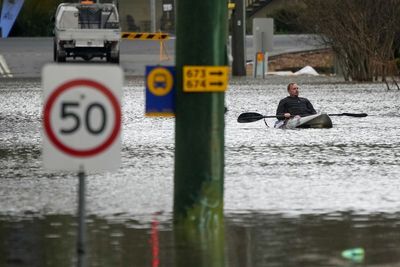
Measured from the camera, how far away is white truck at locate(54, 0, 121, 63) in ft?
154

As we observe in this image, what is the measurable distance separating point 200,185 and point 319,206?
234 cm

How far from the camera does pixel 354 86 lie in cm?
3922

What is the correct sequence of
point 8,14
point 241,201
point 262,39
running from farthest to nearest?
1. point 8,14
2. point 262,39
3. point 241,201

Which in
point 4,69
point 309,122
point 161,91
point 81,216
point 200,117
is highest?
point 161,91

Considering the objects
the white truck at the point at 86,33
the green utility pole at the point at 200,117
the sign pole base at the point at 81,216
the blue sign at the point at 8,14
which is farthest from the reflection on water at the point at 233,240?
the blue sign at the point at 8,14

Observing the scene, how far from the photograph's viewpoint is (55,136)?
25.7 ft

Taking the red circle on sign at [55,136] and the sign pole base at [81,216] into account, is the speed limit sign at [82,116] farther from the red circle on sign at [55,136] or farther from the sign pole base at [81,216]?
the sign pole base at [81,216]

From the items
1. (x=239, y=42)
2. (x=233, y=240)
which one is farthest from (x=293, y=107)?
(x=239, y=42)

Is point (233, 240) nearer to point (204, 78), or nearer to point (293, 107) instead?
point (204, 78)

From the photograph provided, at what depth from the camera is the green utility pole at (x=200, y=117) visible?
32.9ft

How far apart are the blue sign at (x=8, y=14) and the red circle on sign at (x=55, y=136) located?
5834 cm

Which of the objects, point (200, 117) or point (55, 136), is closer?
point (55, 136)

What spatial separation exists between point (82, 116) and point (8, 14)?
6083 centimetres

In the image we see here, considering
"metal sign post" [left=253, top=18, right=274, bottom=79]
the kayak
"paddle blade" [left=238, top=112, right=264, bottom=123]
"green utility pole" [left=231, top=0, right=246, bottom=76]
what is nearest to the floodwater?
"paddle blade" [left=238, top=112, right=264, bottom=123]
